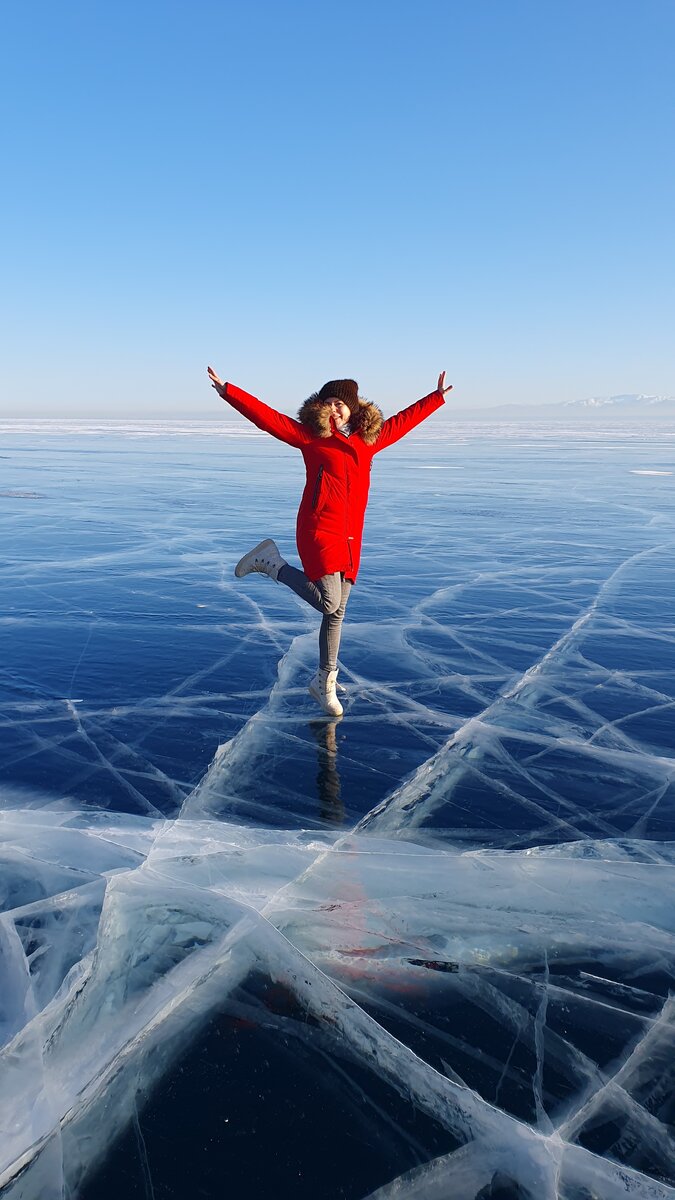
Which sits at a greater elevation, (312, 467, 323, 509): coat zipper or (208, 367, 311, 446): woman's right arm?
(208, 367, 311, 446): woman's right arm

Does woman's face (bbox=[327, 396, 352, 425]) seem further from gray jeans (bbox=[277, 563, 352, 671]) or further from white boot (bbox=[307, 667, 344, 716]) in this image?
white boot (bbox=[307, 667, 344, 716])

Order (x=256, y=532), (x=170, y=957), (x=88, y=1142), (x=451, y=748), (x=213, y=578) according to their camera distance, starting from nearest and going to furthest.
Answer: (x=88, y=1142), (x=170, y=957), (x=451, y=748), (x=213, y=578), (x=256, y=532)

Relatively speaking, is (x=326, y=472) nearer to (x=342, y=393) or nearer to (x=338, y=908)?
(x=342, y=393)

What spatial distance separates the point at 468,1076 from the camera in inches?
67.2

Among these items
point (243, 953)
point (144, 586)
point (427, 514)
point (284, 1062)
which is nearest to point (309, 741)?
point (243, 953)

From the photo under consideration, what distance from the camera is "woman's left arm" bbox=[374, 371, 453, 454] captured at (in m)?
3.94

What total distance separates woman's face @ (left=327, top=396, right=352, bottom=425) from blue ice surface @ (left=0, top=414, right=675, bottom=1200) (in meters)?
1.45

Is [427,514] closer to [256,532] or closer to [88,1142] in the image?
[256,532]

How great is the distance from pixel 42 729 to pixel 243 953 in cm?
197

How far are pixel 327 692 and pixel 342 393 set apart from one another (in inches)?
56.4

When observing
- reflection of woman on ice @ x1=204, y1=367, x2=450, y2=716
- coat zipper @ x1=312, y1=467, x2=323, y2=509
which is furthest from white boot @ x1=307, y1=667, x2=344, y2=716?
coat zipper @ x1=312, y1=467, x2=323, y2=509


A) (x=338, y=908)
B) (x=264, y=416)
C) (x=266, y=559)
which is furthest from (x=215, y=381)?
(x=338, y=908)

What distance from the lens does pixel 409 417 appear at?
4.04 metres

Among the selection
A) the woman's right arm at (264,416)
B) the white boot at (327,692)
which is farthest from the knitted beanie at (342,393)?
the white boot at (327,692)
